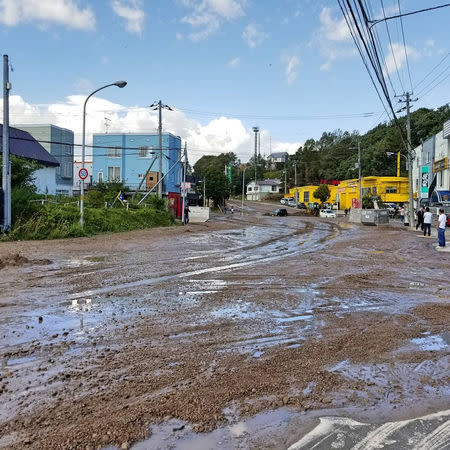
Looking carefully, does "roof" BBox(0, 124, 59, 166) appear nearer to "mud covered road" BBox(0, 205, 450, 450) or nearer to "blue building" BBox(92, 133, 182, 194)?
"blue building" BBox(92, 133, 182, 194)

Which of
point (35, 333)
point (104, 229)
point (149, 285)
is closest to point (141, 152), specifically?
point (104, 229)

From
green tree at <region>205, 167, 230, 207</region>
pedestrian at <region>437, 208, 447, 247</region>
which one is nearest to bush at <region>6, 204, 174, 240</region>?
pedestrian at <region>437, 208, 447, 247</region>

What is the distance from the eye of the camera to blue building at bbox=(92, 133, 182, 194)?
53406mm

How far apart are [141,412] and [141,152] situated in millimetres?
52065

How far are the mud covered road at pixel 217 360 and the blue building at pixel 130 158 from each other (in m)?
43.6

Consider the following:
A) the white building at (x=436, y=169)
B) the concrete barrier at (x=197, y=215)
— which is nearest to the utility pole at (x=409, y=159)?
the white building at (x=436, y=169)

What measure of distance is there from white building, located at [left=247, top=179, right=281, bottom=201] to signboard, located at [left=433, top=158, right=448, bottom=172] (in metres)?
67.2

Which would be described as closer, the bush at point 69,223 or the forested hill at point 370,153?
the bush at point 69,223

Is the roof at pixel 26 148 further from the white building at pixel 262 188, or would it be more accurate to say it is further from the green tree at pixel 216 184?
the white building at pixel 262 188

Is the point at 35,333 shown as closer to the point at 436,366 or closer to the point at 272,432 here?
the point at 272,432

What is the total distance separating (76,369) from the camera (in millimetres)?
4770

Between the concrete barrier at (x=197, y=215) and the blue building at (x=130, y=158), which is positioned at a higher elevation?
the blue building at (x=130, y=158)

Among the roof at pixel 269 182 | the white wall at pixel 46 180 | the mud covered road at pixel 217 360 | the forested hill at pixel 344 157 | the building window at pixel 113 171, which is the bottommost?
the mud covered road at pixel 217 360

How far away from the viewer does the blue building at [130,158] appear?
2103 inches
